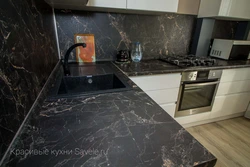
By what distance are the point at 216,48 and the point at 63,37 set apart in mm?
2247

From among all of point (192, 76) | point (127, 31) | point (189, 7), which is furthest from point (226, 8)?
point (127, 31)

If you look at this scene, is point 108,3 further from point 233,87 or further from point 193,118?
point 233,87

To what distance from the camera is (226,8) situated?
1.68 m

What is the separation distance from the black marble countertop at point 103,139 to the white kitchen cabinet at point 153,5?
1.13 metres

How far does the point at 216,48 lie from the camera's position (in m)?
2.12

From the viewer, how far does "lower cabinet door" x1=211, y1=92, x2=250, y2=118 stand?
1.95 meters

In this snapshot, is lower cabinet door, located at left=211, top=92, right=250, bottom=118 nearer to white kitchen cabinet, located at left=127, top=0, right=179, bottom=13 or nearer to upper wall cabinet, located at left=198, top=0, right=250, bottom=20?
upper wall cabinet, located at left=198, top=0, right=250, bottom=20

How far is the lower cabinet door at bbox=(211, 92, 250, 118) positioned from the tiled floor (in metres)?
0.17

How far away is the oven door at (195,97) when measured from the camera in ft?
5.47

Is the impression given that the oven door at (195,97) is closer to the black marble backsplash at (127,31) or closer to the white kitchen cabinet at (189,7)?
the black marble backsplash at (127,31)

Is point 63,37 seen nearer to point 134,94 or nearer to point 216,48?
point 134,94

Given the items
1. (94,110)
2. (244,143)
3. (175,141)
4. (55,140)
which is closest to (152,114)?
(175,141)

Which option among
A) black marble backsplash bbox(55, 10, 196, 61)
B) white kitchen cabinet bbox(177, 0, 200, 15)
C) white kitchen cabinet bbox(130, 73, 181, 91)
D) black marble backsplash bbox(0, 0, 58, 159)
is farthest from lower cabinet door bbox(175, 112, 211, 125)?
black marble backsplash bbox(0, 0, 58, 159)

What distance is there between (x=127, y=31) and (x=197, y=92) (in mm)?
1229
